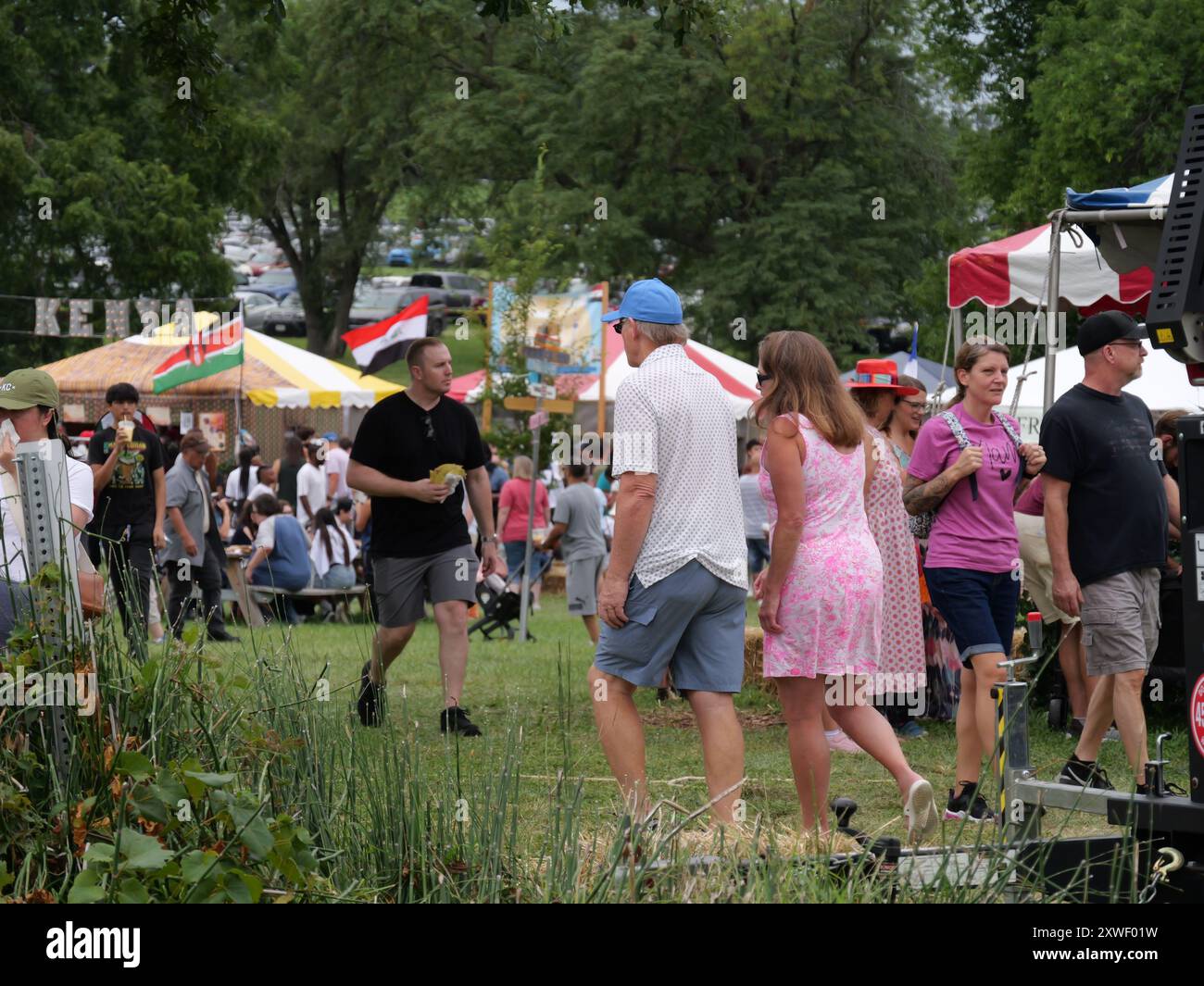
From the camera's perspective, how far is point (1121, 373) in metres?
6.11

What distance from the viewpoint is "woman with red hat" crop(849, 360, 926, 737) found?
6.60 m

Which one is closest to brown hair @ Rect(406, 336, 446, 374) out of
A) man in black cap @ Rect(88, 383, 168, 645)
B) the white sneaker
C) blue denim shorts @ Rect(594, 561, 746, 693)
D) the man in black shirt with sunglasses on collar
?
the man in black shirt with sunglasses on collar

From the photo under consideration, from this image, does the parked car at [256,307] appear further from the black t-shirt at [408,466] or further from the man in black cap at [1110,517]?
the man in black cap at [1110,517]

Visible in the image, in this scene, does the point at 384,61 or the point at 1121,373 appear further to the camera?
the point at 384,61

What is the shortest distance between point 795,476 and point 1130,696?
1719mm

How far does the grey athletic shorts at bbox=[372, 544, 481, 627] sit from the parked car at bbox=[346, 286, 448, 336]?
153ft

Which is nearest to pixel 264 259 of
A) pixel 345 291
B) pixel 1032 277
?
pixel 345 291

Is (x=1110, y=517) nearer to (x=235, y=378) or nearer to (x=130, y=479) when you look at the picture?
(x=130, y=479)

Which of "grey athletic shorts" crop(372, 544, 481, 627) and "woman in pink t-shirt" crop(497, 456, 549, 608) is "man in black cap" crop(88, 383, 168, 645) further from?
"woman in pink t-shirt" crop(497, 456, 549, 608)

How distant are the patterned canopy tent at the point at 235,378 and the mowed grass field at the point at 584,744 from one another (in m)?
13.6

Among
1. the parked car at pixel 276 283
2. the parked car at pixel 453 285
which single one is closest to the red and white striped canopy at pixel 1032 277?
the parked car at pixel 453 285

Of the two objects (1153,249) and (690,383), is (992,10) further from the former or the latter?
(690,383)

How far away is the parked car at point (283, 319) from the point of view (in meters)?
59.0
